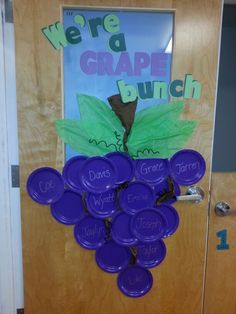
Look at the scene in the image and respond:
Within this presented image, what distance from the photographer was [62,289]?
1.35 m

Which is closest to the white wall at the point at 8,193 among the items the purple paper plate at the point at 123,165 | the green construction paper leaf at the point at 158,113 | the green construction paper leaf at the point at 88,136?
the green construction paper leaf at the point at 88,136

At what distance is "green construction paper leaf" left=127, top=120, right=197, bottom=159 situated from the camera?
121 cm

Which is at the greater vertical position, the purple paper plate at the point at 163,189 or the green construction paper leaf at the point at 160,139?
the green construction paper leaf at the point at 160,139

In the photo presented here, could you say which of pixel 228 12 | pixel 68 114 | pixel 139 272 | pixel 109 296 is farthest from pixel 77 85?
pixel 109 296

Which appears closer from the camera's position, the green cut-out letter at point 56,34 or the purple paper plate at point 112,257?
the green cut-out letter at point 56,34

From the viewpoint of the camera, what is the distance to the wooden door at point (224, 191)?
4.35 feet

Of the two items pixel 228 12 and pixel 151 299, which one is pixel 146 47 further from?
pixel 151 299

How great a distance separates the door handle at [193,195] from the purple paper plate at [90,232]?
395 millimetres

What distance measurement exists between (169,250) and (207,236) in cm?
22

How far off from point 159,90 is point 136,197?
1.59ft

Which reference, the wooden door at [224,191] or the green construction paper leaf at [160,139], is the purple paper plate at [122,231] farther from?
the wooden door at [224,191]

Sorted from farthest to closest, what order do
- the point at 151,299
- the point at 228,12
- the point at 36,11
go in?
1. the point at 151,299
2. the point at 228,12
3. the point at 36,11

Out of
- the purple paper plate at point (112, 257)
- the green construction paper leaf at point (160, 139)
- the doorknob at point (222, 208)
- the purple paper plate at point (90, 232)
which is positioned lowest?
the purple paper plate at point (112, 257)

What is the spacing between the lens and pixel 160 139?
1219 millimetres
